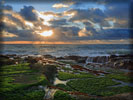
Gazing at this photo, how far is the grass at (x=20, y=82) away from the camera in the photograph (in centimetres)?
304

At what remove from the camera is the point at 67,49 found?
3.41 m

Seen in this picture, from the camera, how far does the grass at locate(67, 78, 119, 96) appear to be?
10.3ft

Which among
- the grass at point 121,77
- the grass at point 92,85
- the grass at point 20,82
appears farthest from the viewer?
the grass at point 121,77

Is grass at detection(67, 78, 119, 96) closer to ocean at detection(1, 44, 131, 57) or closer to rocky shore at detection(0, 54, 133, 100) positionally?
rocky shore at detection(0, 54, 133, 100)

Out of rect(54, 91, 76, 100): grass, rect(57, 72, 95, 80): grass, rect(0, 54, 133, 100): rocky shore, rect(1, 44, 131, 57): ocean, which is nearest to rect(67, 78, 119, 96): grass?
rect(0, 54, 133, 100): rocky shore

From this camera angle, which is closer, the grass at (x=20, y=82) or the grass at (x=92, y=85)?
the grass at (x=20, y=82)

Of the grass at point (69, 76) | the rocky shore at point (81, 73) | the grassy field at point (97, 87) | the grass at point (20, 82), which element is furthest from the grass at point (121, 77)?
the grass at point (20, 82)

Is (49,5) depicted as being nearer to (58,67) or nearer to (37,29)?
(37,29)

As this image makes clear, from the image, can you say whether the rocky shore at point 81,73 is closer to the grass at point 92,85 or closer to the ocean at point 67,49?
the grass at point 92,85

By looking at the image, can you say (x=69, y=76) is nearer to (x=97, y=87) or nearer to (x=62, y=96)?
(x=62, y=96)

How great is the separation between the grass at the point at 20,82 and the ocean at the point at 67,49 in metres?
0.39

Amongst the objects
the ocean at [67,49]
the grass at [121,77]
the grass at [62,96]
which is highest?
the ocean at [67,49]

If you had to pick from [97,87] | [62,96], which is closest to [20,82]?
[62,96]

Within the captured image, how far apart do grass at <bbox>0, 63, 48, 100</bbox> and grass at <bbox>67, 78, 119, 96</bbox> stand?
2.38 feet
